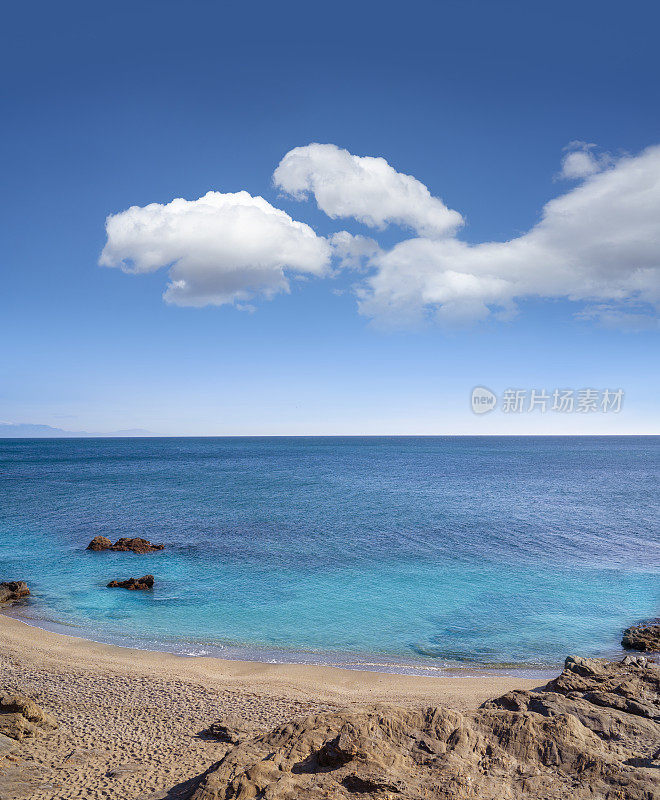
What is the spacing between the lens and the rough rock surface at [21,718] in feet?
38.8

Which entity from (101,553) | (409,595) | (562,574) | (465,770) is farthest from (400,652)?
(101,553)

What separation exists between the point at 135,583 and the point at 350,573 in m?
12.1

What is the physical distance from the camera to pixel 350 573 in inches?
1209

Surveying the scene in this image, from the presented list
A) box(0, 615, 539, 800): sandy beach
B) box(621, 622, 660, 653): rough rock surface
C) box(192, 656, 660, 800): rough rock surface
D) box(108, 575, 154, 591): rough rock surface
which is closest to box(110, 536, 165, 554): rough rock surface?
box(108, 575, 154, 591): rough rock surface

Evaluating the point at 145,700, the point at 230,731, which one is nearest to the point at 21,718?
the point at 145,700

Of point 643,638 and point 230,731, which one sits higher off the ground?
point 230,731

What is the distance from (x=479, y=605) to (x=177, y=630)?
14452 millimetres

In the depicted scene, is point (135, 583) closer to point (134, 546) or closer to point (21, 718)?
point (134, 546)

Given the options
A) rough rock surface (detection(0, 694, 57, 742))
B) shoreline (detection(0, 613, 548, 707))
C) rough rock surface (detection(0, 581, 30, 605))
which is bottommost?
rough rock surface (detection(0, 581, 30, 605))

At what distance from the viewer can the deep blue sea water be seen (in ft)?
70.6

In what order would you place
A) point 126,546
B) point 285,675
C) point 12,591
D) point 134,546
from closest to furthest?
point 285,675 < point 12,591 < point 134,546 < point 126,546

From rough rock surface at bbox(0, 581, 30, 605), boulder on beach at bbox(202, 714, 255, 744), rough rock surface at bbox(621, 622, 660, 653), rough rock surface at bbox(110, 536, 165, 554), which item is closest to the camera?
boulder on beach at bbox(202, 714, 255, 744)

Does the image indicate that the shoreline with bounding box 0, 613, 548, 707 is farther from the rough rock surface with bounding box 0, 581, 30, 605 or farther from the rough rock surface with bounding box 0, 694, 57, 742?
the rough rock surface with bounding box 0, 581, 30, 605

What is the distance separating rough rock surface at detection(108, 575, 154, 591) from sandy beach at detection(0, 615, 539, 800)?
6069 mm
